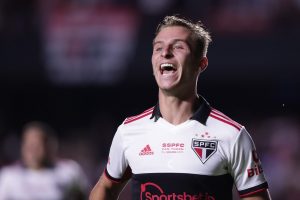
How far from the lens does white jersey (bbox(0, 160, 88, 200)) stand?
320 inches

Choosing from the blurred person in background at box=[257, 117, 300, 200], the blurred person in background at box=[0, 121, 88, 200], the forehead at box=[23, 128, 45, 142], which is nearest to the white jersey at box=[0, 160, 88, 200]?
the blurred person in background at box=[0, 121, 88, 200]

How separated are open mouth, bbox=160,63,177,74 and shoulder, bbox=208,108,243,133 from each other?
0.32 metres

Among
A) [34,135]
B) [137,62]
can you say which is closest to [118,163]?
[34,135]

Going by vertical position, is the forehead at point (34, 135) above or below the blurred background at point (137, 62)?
below

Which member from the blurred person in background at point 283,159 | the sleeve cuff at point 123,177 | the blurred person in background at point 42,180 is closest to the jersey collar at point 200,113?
the sleeve cuff at point 123,177

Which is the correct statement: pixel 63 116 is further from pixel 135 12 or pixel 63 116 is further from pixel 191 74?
pixel 191 74

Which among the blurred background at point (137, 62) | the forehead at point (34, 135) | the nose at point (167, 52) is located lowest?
the forehead at point (34, 135)

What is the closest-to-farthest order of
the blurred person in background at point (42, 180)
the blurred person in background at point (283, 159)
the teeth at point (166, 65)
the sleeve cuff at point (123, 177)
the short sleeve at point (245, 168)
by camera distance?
the short sleeve at point (245, 168), the teeth at point (166, 65), the sleeve cuff at point (123, 177), the blurred person in background at point (42, 180), the blurred person in background at point (283, 159)

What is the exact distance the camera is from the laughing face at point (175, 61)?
455 centimetres

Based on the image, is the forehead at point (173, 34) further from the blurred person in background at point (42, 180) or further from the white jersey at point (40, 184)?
the white jersey at point (40, 184)

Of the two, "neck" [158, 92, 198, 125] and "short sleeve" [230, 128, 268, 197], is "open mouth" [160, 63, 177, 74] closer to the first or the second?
"neck" [158, 92, 198, 125]

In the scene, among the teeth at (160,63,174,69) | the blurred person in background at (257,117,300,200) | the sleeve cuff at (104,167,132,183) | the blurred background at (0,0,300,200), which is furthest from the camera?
the blurred background at (0,0,300,200)

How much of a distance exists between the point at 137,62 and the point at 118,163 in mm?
12101

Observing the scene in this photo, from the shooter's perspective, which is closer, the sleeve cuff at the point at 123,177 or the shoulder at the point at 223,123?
the shoulder at the point at 223,123
